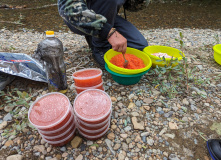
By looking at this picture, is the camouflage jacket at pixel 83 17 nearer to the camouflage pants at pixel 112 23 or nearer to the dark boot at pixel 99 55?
the camouflage pants at pixel 112 23

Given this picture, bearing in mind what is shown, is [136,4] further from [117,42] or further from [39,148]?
[39,148]

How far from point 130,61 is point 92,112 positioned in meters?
1.04

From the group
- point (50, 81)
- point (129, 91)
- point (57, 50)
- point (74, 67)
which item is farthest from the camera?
point (74, 67)

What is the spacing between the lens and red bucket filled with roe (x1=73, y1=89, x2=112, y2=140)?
119 centimetres

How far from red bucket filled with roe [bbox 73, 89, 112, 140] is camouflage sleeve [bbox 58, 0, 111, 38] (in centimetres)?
76

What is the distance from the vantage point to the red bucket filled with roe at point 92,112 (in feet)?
3.91

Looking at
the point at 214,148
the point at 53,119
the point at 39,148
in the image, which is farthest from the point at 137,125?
the point at 39,148

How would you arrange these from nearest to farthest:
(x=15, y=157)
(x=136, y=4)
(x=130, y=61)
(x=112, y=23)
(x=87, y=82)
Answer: (x=15, y=157), (x=87, y=82), (x=130, y=61), (x=112, y=23), (x=136, y=4)

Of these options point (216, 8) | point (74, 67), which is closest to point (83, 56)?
point (74, 67)

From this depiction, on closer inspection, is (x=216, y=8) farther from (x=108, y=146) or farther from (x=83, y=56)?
(x=108, y=146)

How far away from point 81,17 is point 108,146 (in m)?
1.34

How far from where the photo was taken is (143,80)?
2.12 metres

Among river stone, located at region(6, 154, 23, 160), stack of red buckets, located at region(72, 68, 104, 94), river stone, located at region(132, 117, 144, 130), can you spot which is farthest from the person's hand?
river stone, located at region(6, 154, 23, 160)

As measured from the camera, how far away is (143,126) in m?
1.53
